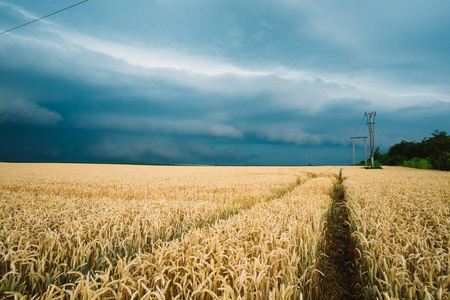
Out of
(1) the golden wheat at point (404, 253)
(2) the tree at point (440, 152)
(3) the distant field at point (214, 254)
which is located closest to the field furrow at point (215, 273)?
(3) the distant field at point (214, 254)

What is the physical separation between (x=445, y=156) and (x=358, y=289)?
50449 millimetres

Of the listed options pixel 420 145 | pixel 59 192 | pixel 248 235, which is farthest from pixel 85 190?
pixel 420 145

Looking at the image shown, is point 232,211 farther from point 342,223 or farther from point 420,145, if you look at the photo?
point 420,145

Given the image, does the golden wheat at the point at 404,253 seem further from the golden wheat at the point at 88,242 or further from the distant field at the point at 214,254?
the golden wheat at the point at 88,242

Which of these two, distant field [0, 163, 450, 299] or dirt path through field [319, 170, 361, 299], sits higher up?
distant field [0, 163, 450, 299]

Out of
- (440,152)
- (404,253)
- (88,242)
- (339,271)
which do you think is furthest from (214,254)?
(440,152)

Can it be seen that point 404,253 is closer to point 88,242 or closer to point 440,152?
point 88,242

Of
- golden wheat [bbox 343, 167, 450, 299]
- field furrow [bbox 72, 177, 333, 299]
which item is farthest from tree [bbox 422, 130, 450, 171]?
field furrow [bbox 72, 177, 333, 299]

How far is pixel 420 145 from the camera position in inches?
3255

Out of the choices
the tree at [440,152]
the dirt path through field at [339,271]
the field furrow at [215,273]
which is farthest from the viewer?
the tree at [440,152]

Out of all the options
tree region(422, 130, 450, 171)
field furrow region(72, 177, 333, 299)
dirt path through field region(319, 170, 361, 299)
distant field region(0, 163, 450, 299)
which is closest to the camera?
field furrow region(72, 177, 333, 299)

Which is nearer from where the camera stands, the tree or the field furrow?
the field furrow

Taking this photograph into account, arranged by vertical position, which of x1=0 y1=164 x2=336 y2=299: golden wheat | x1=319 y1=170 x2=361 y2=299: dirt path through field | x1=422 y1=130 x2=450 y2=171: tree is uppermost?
x1=422 y1=130 x2=450 y2=171: tree

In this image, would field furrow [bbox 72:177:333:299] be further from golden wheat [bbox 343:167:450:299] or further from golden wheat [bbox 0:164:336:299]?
golden wheat [bbox 343:167:450:299]
